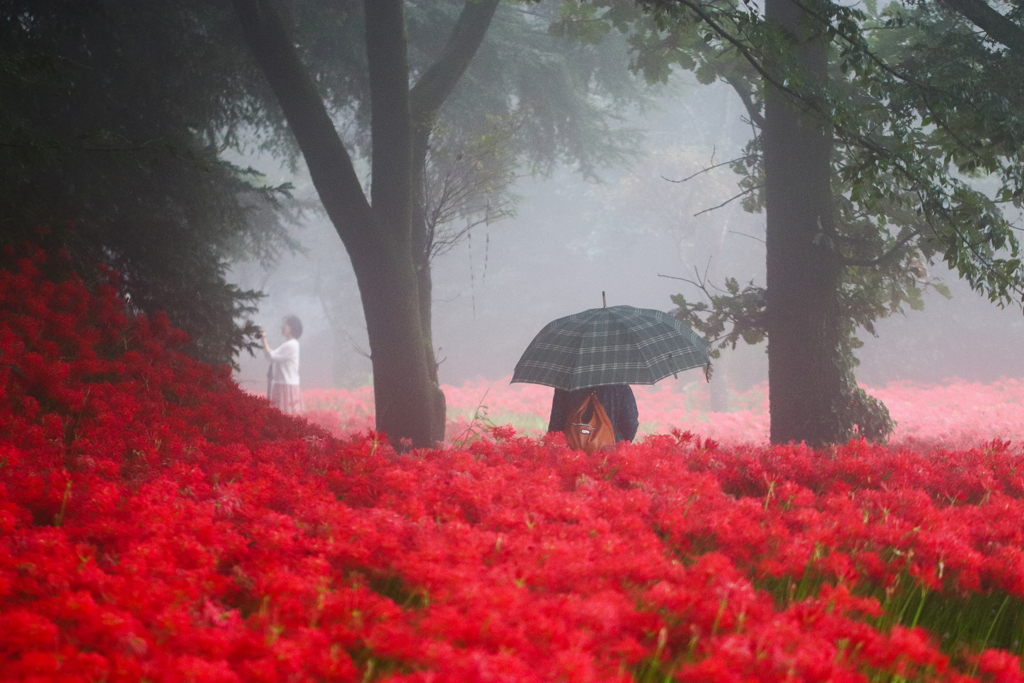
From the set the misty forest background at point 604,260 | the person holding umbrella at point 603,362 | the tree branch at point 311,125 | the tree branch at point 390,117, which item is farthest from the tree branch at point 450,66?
the misty forest background at point 604,260

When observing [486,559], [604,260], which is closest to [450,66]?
[486,559]

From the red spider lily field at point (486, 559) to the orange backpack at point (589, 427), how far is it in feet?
1.77

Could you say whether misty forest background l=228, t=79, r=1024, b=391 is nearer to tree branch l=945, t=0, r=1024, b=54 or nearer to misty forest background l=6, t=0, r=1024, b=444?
misty forest background l=6, t=0, r=1024, b=444

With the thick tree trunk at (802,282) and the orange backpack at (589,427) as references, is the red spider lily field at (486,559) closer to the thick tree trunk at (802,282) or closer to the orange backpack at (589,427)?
the orange backpack at (589,427)

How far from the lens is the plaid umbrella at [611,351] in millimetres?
4277

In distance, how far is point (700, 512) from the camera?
267cm

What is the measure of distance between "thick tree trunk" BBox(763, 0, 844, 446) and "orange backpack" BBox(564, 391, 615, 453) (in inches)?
81.4

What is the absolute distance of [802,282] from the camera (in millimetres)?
6016

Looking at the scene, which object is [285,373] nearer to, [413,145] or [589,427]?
[413,145]

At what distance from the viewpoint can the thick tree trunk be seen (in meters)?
5.97

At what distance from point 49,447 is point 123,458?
0.30 m

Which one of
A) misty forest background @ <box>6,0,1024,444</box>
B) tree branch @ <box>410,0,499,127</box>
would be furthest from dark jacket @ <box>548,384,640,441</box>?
tree branch @ <box>410,0,499,127</box>

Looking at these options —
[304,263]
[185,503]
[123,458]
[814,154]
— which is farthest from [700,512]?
[304,263]

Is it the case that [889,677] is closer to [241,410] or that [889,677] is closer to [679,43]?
[241,410]
